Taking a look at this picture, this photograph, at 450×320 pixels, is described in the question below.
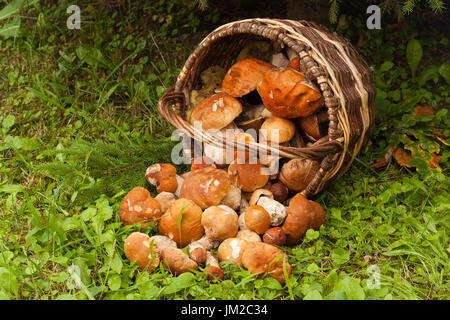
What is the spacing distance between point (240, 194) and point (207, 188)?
0.70ft

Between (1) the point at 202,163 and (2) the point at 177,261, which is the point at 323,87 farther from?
(2) the point at 177,261

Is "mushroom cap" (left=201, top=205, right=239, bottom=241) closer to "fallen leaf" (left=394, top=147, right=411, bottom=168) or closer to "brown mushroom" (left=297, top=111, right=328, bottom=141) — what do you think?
"brown mushroom" (left=297, top=111, right=328, bottom=141)

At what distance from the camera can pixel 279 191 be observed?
231cm

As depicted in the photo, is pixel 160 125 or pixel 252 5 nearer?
pixel 160 125

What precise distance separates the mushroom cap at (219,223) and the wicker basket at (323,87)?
32 cm

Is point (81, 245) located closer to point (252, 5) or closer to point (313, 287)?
point (313, 287)

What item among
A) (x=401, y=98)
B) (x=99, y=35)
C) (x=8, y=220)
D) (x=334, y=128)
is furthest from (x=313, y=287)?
(x=99, y=35)

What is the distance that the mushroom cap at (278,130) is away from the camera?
2.26 metres

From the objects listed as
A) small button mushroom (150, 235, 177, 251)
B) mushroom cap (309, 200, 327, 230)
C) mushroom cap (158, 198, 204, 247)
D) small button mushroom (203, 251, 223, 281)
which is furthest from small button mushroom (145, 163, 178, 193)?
mushroom cap (309, 200, 327, 230)

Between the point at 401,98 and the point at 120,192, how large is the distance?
7.00 ft

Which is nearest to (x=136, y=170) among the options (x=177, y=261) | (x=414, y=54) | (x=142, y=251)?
(x=142, y=251)

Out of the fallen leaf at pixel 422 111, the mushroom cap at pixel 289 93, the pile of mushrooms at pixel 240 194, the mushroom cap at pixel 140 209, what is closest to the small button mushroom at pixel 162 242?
the pile of mushrooms at pixel 240 194

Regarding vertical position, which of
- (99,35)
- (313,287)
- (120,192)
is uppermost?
(99,35)

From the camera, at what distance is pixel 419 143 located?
8.79 feet
